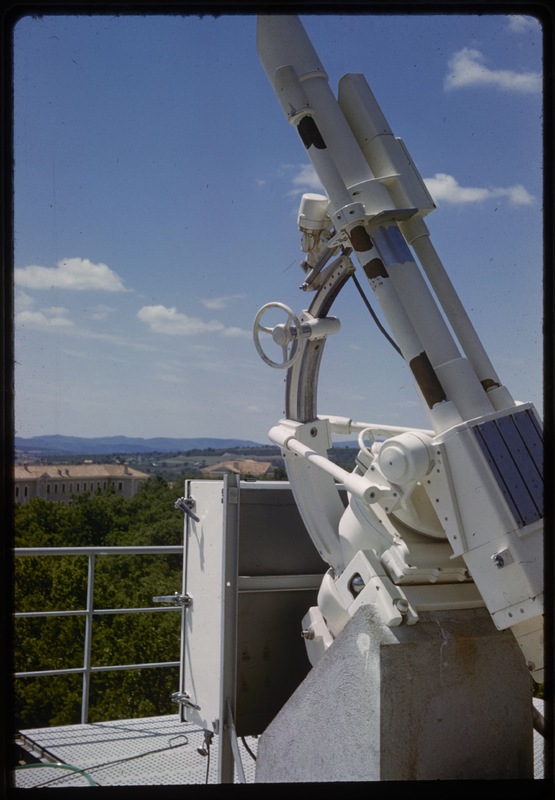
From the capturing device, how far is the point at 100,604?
34812mm

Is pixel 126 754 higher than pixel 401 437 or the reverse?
the reverse

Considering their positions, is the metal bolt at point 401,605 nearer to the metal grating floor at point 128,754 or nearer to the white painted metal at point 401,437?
the white painted metal at point 401,437

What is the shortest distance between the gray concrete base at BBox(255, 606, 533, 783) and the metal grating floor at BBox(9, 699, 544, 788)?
0.74 metres

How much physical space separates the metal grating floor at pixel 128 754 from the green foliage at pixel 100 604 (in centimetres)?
2453

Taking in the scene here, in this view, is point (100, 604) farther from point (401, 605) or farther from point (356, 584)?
point (401, 605)

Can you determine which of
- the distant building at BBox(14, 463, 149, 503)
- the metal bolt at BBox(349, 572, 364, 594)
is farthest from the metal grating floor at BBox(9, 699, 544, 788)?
the distant building at BBox(14, 463, 149, 503)

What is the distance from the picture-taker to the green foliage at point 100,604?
3033 cm

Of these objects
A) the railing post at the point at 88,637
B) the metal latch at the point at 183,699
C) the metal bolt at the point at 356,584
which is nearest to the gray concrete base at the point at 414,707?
the metal bolt at the point at 356,584

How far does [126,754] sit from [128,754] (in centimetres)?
1

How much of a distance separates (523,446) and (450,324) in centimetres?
73

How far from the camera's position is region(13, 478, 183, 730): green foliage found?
30.3 metres

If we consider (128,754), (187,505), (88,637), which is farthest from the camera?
(88,637)

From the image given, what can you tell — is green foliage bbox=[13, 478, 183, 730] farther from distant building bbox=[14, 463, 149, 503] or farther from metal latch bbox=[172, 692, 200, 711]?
metal latch bbox=[172, 692, 200, 711]

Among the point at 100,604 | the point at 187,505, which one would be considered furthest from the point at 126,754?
the point at 100,604
